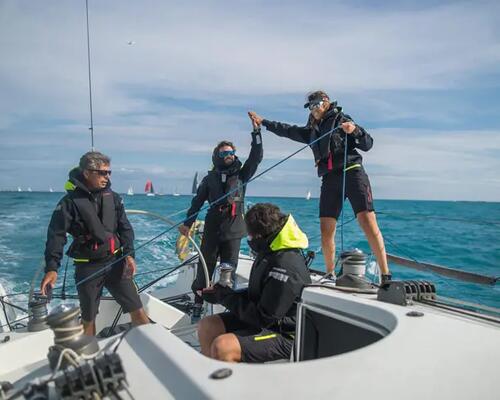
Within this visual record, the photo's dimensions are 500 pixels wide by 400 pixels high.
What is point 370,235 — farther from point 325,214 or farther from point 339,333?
point 339,333

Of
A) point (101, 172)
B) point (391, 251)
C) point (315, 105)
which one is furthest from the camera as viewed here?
point (391, 251)

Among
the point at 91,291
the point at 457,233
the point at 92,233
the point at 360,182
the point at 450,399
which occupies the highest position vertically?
the point at 360,182

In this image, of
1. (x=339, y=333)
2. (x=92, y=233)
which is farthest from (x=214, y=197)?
(x=339, y=333)

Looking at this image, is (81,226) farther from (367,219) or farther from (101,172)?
(367,219)

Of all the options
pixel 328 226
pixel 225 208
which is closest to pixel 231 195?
pixel 225 208

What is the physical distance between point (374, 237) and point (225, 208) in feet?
5.07

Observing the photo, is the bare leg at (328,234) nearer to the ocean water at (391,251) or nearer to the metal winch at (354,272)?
the metal winch at (354,272)

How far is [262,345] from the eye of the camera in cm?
247

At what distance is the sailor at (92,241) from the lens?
10.8ft

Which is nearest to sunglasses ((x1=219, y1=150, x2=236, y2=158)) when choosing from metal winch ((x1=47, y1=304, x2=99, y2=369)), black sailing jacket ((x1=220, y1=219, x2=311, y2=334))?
black sailing jacket ((x1=220, y1=219, x2=311, y2=334))

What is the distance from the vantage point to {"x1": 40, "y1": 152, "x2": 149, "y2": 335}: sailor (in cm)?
330

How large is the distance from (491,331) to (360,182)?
84.6 inches

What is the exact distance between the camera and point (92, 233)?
11.2ft

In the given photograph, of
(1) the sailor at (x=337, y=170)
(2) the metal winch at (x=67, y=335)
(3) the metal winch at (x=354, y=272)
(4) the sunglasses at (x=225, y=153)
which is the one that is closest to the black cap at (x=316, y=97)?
(1) the sailor at (x=337, y=170)
